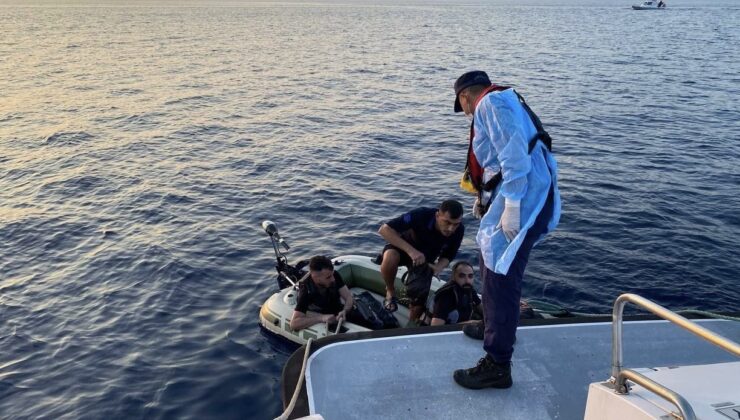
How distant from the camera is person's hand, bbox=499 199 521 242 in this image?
453 centimetres

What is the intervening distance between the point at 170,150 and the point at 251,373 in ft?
42.2

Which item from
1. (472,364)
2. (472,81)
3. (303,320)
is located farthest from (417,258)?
(472,81)

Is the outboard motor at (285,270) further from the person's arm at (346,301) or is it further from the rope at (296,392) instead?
the rope at (296,392)

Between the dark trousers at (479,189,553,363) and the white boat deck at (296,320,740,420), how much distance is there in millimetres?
406

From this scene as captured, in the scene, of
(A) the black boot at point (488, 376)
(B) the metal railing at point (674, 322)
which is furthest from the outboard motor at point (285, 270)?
(B) the metal railing at point (674, 322)

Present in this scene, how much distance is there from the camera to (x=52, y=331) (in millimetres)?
9617

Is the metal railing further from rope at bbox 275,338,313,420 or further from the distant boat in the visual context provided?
the distant boat

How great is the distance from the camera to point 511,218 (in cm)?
455

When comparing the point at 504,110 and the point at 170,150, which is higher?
the point at 504,110

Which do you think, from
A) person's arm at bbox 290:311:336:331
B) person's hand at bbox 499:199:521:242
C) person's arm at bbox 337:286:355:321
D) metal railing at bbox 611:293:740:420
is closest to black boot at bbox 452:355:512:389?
person's hand at bbox 499:199:521:242

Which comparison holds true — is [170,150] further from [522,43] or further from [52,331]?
[522,43]

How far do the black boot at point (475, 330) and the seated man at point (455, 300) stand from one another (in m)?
1.19

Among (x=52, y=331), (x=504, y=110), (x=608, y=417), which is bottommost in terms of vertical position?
(x=52, y=331)

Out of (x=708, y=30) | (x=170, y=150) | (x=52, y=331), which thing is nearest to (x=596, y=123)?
(x=170, y=150)
